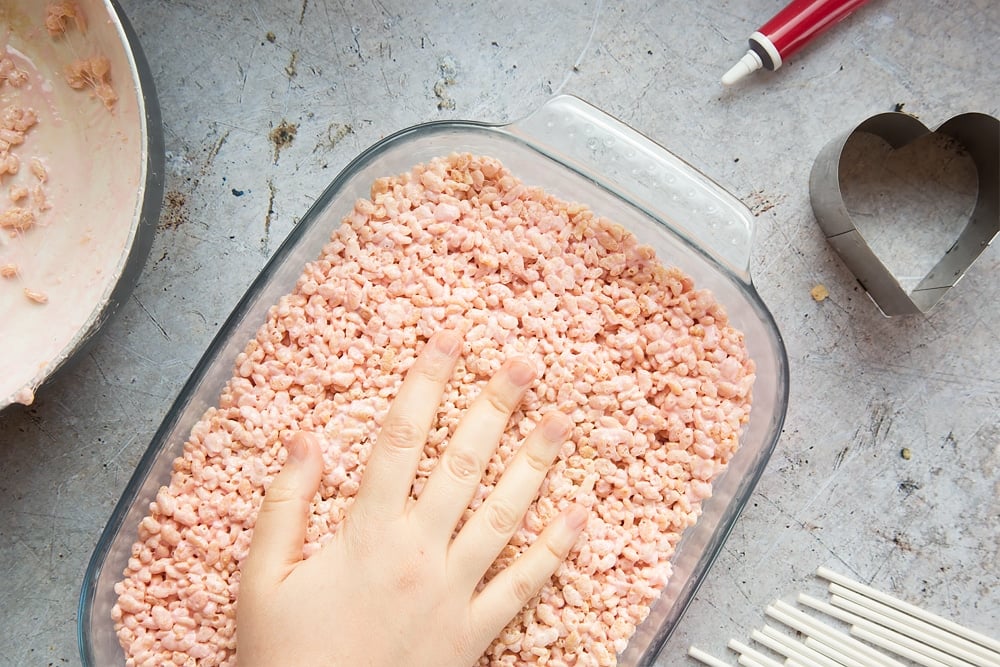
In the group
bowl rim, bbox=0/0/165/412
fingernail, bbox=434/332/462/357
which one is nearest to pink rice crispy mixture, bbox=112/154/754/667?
fingernail, bbox=434/332/462/357

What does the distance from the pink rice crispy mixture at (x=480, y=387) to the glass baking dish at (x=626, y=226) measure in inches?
0.8

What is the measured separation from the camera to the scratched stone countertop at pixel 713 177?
82cm

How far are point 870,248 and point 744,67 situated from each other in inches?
8.8

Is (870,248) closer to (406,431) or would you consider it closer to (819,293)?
(819,293)

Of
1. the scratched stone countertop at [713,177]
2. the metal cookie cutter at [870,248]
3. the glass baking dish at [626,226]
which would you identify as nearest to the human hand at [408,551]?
the glass baking dish at [626,226]

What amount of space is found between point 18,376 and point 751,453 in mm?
704

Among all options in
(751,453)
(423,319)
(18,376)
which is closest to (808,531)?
(751,453)

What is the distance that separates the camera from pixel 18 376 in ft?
2.48

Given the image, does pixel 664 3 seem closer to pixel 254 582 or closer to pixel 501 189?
pixel 501 189

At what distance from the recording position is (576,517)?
2.19 feet

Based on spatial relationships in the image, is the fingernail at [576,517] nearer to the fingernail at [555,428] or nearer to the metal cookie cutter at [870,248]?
the fingernail at [555,428]

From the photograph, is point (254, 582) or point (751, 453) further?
point (751, 453)

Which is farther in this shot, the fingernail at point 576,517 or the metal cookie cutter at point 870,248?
the metal cookie cutter at point 870,248

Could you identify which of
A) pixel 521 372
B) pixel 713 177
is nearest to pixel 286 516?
pixel 521 372
